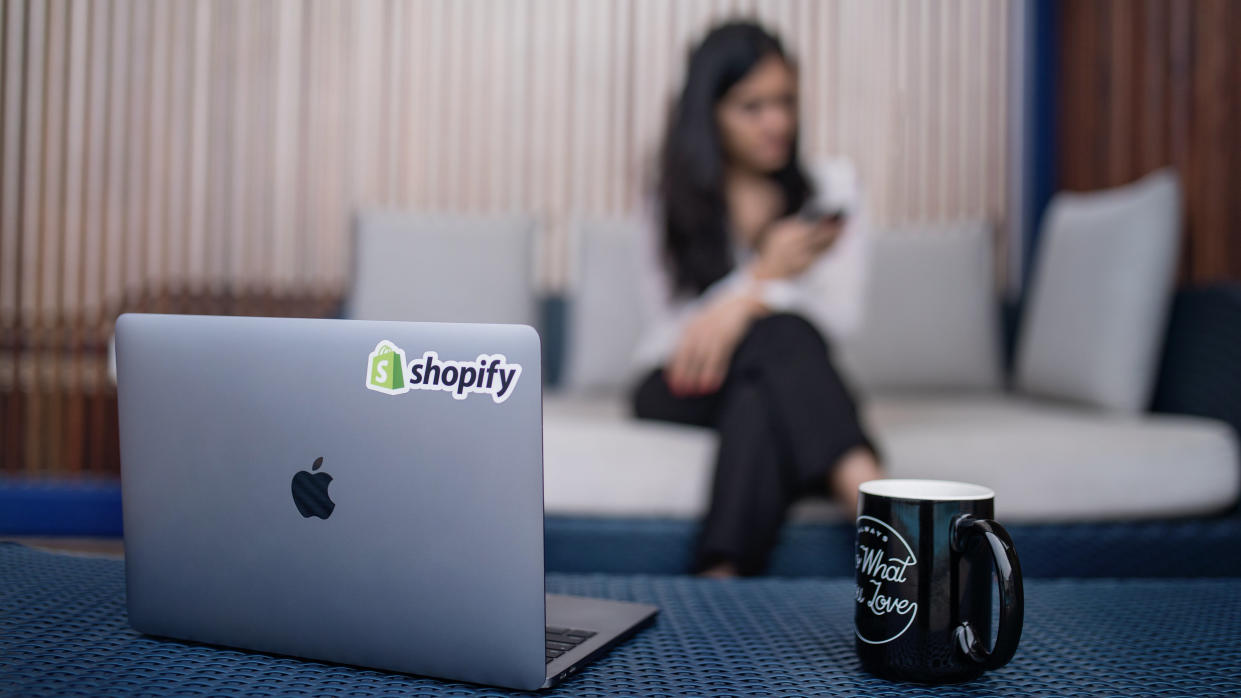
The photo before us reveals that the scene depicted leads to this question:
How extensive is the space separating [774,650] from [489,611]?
0.66ft

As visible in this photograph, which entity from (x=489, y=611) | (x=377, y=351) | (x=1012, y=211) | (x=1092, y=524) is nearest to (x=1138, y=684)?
(x=489, y=611)

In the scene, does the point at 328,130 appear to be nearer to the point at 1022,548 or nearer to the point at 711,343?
the point at 711,343

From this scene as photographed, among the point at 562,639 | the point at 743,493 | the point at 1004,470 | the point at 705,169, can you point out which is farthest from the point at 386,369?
the point at 705,169

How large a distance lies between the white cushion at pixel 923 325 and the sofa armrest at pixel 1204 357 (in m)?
0.44

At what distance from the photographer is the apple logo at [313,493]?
1.84 ft

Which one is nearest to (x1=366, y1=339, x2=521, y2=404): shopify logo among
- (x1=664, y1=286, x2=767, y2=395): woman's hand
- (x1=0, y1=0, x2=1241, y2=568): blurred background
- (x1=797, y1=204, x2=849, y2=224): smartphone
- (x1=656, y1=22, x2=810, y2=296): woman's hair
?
(x1=664, y1=286, x2=767, y2=395): woman's hand

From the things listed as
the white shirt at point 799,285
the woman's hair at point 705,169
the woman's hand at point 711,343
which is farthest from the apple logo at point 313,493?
the woman's hair at point 705,169

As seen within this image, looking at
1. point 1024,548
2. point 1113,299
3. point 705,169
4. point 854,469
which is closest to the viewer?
point 854,469

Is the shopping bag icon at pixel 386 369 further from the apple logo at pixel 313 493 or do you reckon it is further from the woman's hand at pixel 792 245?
the woman's hand at pixel 792 245

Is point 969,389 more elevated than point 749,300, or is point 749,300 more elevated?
point 749,300

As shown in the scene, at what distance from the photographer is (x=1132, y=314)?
1.77 meters

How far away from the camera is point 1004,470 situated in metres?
1.49

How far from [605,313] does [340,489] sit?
1638mm

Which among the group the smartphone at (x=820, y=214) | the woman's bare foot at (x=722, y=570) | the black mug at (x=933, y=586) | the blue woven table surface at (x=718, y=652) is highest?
the smartphone at (x=820, y=214)
